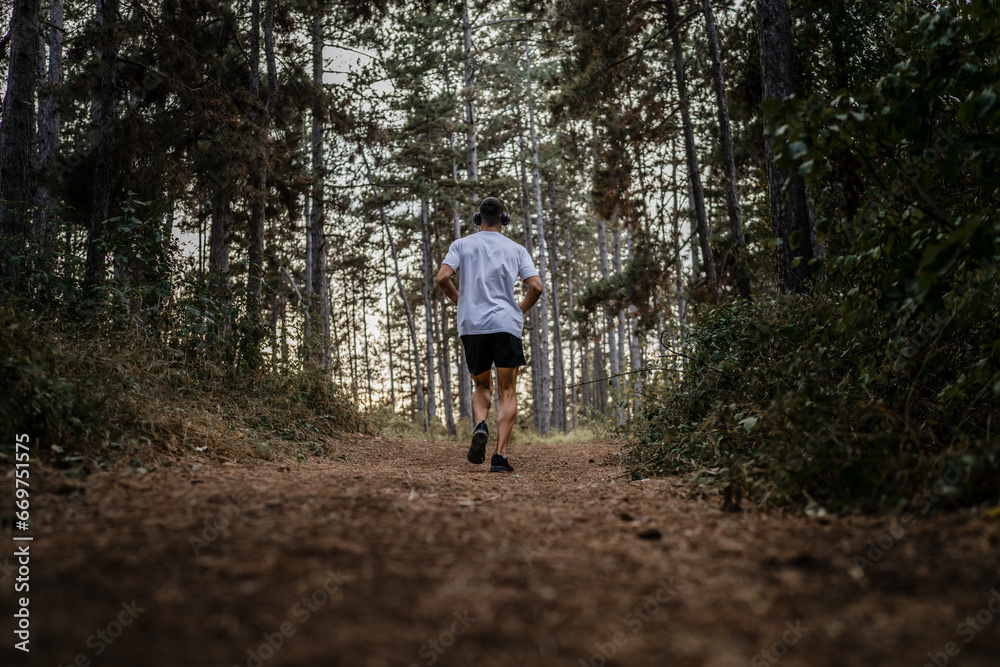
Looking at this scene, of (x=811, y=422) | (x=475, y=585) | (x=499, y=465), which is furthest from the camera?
(x=499, y=465)

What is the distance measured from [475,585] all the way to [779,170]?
219 inches

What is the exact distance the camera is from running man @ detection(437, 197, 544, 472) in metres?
5.31

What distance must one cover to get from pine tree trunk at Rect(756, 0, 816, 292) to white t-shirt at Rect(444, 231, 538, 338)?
2471mm

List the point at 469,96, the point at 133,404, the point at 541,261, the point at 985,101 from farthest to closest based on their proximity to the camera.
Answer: the point at 541,261 → the point at 469,96 → the point at 133,404 → the point at 985,101

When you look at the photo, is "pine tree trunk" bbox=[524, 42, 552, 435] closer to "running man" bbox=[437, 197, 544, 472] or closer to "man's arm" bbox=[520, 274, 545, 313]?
"running man" bbox=[437, 197, 544, 472]

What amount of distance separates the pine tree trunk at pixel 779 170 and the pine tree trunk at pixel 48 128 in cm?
633

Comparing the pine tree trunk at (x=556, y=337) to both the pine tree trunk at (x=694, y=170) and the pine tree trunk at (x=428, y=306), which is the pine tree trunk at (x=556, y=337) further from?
the pine tree trunk at (x=694, y=170)

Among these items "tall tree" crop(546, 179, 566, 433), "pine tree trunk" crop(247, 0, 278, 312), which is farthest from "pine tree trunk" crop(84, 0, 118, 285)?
"tall tree" crop(546, 179, 566, 433)

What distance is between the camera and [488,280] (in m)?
5.41

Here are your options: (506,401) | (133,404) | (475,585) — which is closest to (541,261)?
(506,401)

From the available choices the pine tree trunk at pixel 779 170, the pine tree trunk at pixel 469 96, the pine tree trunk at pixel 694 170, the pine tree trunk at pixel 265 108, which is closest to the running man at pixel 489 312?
the pine tree trunk at pixel 779 170

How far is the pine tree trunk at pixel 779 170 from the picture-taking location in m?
5.85

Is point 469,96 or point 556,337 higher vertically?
point 469,96

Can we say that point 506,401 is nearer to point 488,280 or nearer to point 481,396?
point 481,396
